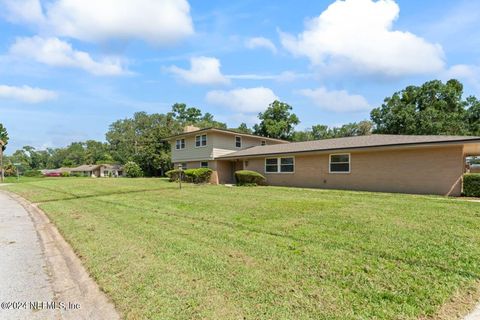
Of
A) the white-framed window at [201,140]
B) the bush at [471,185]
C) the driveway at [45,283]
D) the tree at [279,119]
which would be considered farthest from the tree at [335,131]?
the driveway at [45,283]

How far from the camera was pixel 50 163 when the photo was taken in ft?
366

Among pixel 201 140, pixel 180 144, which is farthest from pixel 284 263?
pixel 180 144

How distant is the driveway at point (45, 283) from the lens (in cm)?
327

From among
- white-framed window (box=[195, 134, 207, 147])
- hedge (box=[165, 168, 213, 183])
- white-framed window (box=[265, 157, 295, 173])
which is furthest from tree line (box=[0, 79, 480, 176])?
white-framed window (box=[265, 157, 295, 173])

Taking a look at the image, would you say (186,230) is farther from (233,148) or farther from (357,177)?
(233,148)

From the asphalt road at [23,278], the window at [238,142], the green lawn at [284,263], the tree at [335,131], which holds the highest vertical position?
the tree at [335,131]

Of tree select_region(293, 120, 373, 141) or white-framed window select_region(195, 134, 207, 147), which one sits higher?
tree select_region(293, 120, 373, 141)

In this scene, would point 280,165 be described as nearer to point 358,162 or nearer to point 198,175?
point 358,162

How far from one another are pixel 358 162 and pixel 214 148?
11594mm

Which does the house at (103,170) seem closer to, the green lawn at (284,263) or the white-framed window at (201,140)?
the white-framed window at (201,140)

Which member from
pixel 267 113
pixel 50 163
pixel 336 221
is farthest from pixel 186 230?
pixel 50 163

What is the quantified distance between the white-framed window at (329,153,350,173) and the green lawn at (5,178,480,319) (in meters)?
7.99

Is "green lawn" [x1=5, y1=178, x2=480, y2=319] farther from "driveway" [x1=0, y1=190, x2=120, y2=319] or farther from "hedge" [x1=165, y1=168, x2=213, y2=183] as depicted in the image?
"hedge" [x1=165, y1=168, x2=213, y2=183]

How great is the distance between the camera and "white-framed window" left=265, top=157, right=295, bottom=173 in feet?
61.9
